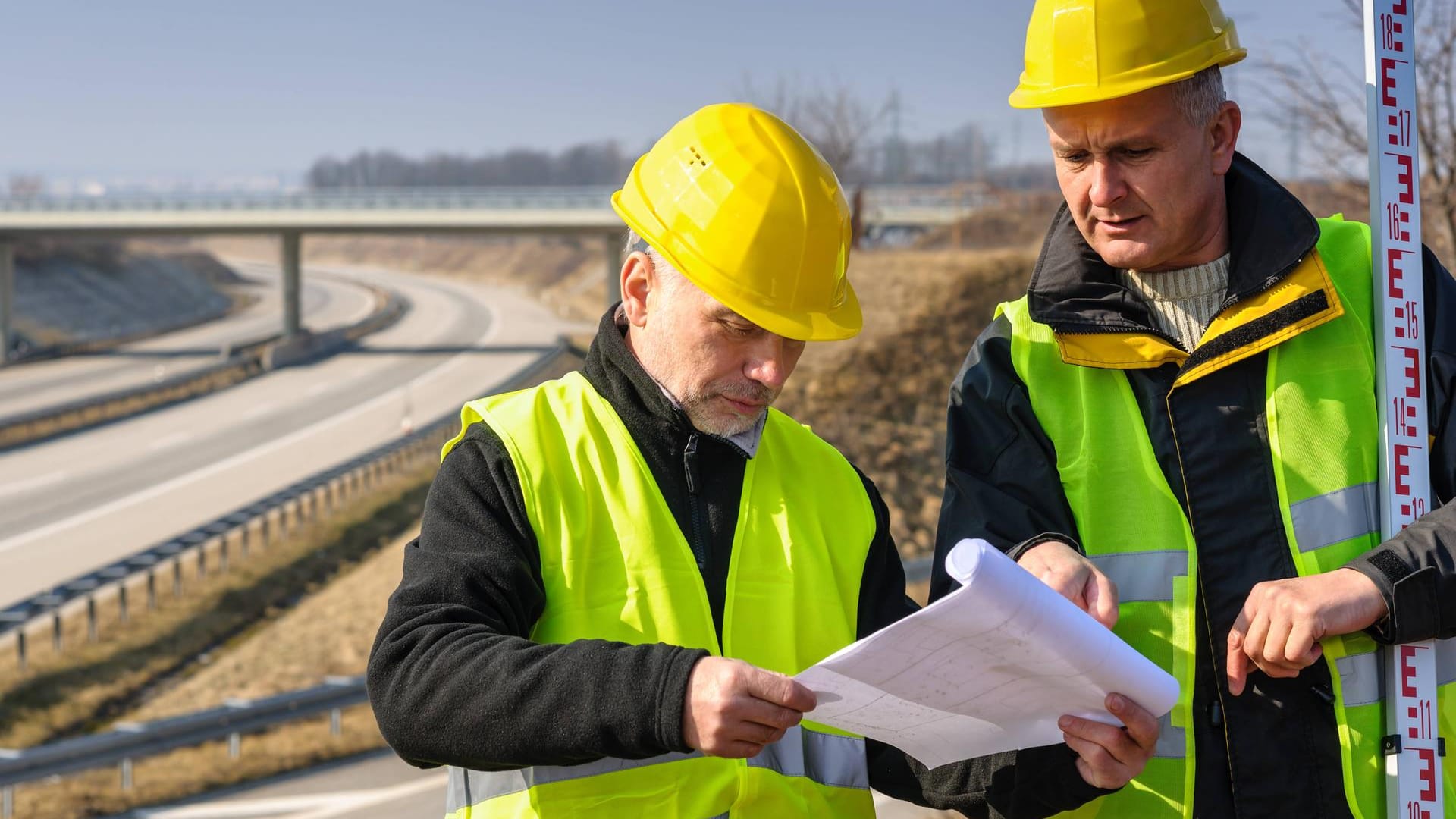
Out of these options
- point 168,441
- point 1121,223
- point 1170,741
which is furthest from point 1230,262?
point 168,441

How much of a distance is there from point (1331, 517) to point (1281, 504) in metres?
0.11

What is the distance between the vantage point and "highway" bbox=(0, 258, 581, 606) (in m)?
24.6

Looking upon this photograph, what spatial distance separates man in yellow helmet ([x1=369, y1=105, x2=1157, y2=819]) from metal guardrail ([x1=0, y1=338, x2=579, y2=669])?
50.3 feet

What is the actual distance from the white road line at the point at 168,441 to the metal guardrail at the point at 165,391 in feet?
10.5

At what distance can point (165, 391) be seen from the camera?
42625 mm

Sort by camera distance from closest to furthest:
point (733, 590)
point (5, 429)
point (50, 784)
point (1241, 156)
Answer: point (733, 590) → point (1241, 156) → point (50, 784) → point (5, 429)

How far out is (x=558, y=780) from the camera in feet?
8.45

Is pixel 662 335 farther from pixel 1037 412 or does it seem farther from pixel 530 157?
pixel 530 157

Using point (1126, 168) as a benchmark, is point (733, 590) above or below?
below

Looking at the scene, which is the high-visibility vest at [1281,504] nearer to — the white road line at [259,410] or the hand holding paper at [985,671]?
the hand holding paper at [985,671]

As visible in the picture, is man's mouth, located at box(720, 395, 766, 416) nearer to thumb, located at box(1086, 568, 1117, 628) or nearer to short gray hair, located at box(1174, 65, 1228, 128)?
thumb, located at box(1086, 568, 1117, 628)

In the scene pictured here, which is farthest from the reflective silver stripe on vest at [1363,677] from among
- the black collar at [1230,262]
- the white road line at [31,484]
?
the white road line at [31,484]

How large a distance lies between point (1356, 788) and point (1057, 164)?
4.78 ft

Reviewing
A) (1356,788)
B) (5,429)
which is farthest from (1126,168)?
(5,429)
